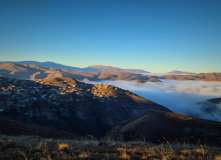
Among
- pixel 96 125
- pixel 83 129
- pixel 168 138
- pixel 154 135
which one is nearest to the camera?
pixel 168 138

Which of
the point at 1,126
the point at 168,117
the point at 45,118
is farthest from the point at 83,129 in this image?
the point at 168,117

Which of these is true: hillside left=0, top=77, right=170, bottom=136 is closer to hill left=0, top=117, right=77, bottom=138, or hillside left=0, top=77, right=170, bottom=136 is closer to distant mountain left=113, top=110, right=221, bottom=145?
hill left=0, top=117, right=77, bottom=138

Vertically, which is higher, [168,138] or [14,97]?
[168,138]

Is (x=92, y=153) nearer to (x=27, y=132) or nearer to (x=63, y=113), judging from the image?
(x=27, y=132)

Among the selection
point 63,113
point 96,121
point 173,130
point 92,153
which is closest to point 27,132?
point 92,153

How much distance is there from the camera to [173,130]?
30922mm

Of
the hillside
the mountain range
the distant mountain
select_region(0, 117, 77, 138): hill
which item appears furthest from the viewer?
the hillside

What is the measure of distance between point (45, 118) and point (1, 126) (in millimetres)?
61010

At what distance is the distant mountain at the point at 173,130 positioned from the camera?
2716cm

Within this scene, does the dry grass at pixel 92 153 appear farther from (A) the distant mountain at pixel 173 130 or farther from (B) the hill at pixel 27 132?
(B) the hill at pixel 27 132

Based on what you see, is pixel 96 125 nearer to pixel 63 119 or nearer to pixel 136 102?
pixel 63 119

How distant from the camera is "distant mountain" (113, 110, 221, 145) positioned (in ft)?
89.1

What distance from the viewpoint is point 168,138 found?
2853cm

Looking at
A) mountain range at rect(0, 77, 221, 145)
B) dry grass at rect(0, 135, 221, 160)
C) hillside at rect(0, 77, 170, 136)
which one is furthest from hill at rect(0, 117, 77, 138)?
hillside at rect(0, 77, 170, 136)
